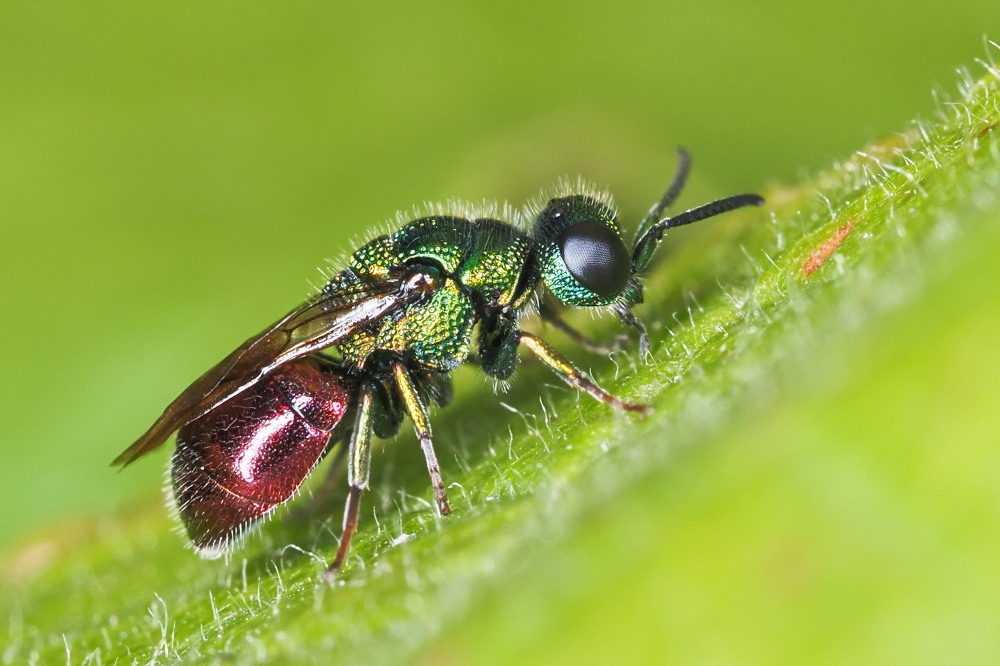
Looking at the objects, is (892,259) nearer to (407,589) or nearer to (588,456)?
(588,456)

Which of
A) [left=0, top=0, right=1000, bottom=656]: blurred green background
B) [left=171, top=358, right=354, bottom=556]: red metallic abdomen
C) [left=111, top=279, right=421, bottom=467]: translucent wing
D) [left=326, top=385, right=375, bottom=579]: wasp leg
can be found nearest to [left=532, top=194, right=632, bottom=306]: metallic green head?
[left=111, top=279, right=421, bottom=467]: translucent wing

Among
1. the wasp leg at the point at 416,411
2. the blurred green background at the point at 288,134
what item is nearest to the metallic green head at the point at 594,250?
the wasp leg at the point at 416,411

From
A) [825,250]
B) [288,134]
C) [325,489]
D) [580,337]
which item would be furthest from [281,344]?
[288,134]

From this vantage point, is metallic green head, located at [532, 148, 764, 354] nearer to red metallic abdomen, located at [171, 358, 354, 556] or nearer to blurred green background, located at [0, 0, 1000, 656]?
red metallic abdomen, located at [171, 358, 354, 556]

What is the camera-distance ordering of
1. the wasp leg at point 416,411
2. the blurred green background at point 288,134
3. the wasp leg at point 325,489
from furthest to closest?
1. the blurred green background at point 288,134
2. the wasp leg at point 325,489
3. the wasp leg at point 416,411

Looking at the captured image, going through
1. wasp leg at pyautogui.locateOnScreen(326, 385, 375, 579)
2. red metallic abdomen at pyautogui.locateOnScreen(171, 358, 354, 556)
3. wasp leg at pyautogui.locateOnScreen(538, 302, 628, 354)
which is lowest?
wasp leg at pyautogui.locateOnScreen(538, 302, 628, 354)

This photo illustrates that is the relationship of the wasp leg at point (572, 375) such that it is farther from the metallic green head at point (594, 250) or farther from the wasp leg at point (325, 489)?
the wasp leg at point (325, 489)
